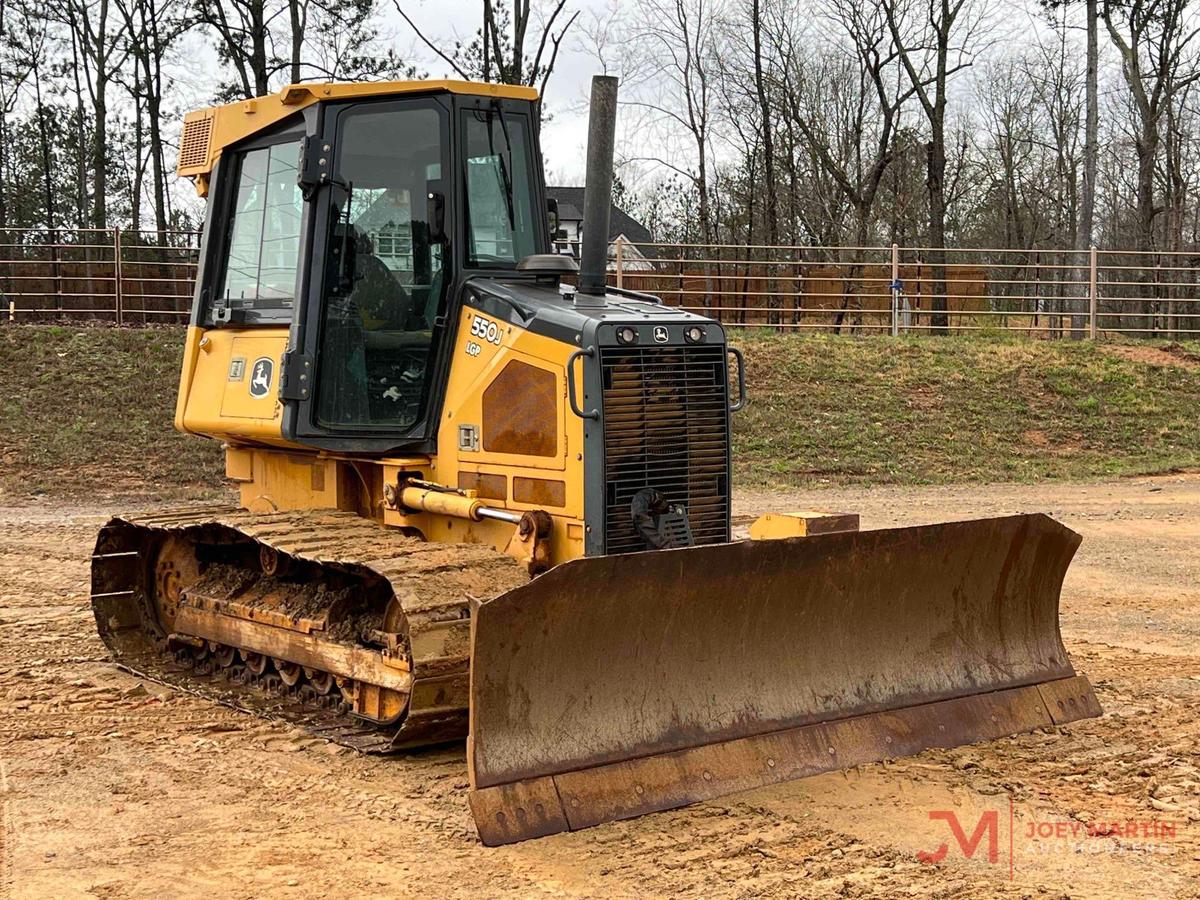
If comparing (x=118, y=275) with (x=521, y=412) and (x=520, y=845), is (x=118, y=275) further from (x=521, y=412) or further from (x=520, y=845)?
(x=520, y=845)

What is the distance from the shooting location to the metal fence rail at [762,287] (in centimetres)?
2161

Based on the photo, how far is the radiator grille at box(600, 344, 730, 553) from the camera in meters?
6.04

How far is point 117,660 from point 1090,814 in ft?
17.0

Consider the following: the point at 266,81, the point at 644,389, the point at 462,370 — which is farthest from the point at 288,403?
the point at 266,81

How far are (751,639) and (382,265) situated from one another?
2558 mm

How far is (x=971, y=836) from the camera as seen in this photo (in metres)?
4.95

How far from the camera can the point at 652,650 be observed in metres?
5.57

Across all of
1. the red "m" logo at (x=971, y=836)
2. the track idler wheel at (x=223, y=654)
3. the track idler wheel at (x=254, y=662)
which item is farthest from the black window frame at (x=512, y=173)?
the red "m" logo at (x=971, y=836)

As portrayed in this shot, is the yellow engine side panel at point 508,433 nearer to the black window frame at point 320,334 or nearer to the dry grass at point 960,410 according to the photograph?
the black window frame at point 320,334

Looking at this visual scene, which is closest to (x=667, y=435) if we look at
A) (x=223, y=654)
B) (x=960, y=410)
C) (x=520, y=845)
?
(x=520, y=845)

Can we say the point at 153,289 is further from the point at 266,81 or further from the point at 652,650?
the point at 652,650

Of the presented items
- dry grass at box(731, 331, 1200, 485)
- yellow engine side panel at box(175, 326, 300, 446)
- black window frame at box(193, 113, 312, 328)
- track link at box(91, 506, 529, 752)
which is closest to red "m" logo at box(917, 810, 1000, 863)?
track link at box(91, 506, 529, 752)

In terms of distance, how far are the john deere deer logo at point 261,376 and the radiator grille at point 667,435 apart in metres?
2.13

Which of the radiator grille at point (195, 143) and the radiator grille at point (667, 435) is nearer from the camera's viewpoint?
the radiator grille at point (667, 435)
